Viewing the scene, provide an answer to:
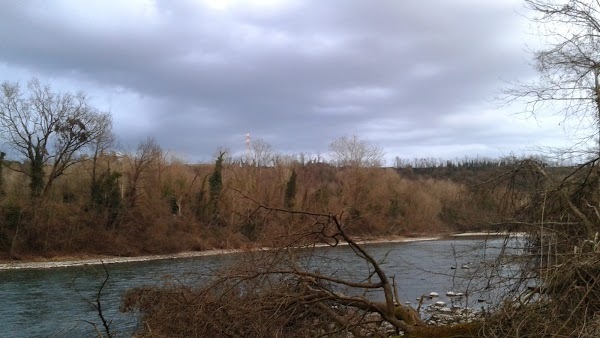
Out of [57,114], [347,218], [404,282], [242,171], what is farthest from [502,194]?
[242,171]

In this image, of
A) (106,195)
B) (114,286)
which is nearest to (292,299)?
(114,286)

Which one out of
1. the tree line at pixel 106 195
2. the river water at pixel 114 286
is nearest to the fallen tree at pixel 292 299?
the river water at pixel 114 286

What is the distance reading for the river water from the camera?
7.16 m

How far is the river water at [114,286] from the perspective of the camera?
7.16 meters

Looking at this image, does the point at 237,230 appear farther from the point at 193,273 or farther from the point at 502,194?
the point at 502,194

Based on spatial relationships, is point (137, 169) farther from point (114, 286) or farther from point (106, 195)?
point (114, 286)

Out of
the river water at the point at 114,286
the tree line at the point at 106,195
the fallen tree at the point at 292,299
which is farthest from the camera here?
the tree line at the point at 106,195

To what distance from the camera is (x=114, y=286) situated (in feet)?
79.1

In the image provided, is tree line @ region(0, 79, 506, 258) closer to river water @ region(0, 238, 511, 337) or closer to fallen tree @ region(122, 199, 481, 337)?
river water @ region(0, 238, 511, 337)

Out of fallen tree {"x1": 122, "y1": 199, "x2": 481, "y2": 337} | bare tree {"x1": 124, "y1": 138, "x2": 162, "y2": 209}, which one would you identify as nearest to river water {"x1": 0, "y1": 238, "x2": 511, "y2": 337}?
fallen tree {"x1": 122, "y1": 199, "x2": 481, "y2": 337}

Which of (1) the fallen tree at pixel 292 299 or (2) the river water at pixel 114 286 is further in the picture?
(2) the river water at pixel 114 286

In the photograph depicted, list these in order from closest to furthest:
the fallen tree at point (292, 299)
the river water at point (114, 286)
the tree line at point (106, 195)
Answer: the fallen tree at point (292, 299) < the river water at point (114, 286) < the tree line at point (106, 195)

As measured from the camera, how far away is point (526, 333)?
4609 millimetres

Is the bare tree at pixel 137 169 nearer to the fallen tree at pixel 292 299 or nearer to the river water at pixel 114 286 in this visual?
the river water at pixel 114 286
